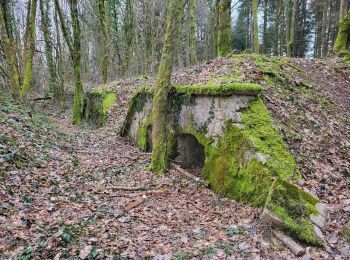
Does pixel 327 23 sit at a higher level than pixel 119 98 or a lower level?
higher

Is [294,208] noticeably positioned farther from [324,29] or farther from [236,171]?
[324,29]

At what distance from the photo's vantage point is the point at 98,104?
16016mm

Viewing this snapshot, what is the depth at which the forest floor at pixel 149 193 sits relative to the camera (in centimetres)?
441

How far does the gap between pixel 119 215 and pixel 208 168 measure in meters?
2.59

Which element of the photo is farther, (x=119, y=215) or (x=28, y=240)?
(x=119, y=215)

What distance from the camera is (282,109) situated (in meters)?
7.67

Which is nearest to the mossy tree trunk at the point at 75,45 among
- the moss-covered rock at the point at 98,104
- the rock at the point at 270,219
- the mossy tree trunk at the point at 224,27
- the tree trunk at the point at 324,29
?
the moss-covered rock at the point at 98,104

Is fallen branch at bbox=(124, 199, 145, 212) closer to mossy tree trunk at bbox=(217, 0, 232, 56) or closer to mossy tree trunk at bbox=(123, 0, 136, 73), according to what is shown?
mossy tree trunk at bbox=(217, 0, 232, 56)

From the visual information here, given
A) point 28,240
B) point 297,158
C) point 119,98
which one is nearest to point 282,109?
point 297,158

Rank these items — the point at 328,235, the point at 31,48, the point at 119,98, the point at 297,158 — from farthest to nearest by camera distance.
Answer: the point at 119,98, the point at 31,48, the point at 297,158, the point at 328,235

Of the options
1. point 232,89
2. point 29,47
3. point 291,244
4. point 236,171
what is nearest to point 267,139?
point 236,171

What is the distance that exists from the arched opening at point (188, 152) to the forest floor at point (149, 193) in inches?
31.2

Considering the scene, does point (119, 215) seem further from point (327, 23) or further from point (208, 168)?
point (327, 23)

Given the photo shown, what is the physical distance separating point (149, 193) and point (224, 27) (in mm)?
7423
